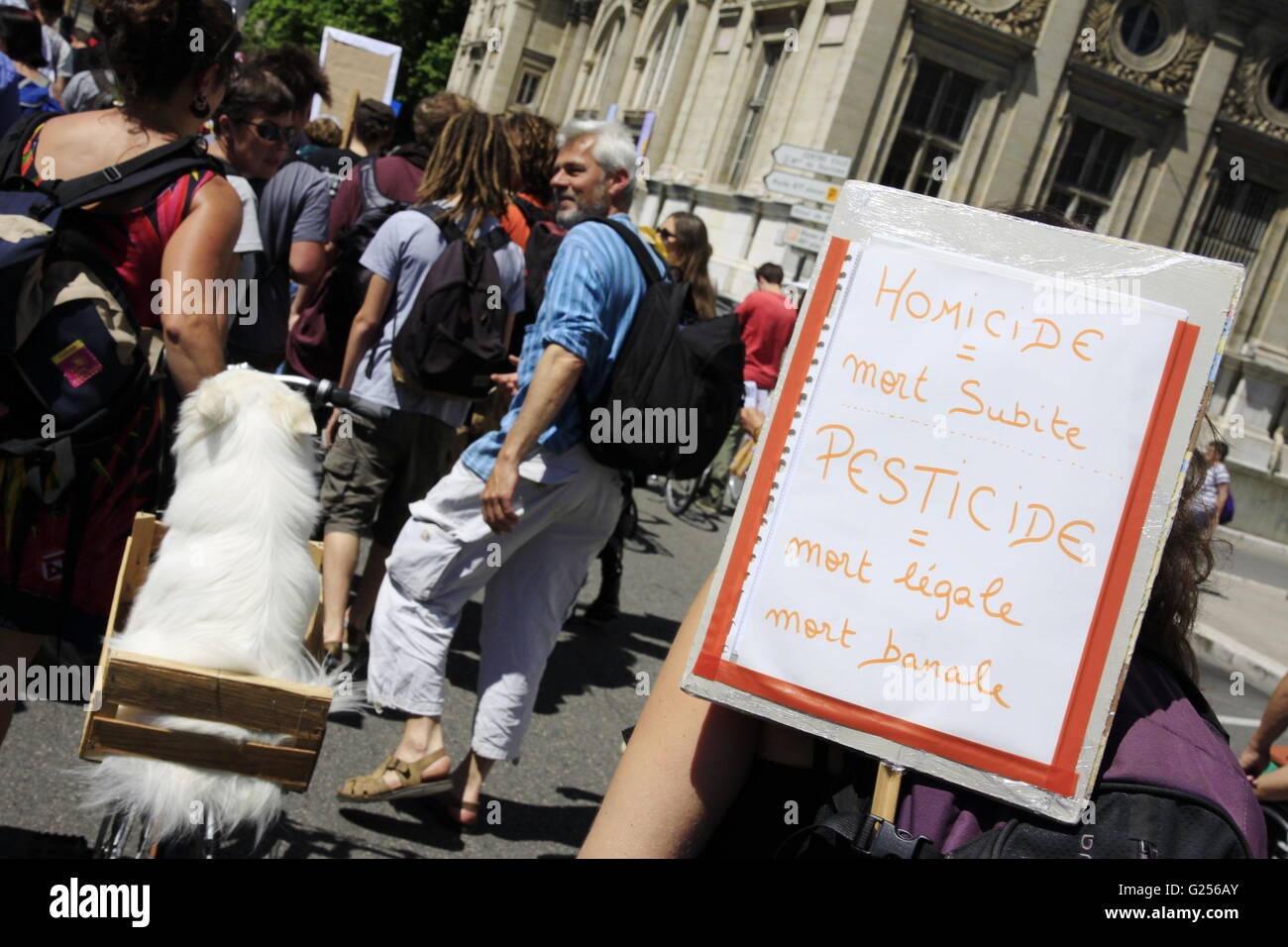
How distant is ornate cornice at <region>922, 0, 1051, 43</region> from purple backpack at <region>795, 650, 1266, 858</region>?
2159 centimetres

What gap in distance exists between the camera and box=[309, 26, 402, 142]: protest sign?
10352 millimetres

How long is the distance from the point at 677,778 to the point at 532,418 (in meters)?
2.01

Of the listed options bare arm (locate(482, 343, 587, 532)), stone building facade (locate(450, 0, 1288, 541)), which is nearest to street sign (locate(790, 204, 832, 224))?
stone building facade (locate(450, 0, 1288, 541))

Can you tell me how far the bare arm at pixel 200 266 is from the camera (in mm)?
2457

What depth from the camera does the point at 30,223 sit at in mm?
2207

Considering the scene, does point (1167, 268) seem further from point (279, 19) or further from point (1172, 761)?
point (279, 19)

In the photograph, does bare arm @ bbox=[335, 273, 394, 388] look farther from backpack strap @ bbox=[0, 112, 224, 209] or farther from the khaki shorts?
backpack strap @ bbox=[0, 112, 224, 209]

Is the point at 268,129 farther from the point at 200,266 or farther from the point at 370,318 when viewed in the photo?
the point at 200,266

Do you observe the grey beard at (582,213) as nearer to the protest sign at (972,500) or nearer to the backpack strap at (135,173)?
the backpack strap at (135,173)

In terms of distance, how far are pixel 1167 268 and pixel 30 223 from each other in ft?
6.88

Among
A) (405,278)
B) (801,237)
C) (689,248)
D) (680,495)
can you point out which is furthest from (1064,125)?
(405,278)

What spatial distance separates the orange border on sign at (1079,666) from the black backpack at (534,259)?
352cm

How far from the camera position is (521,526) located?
3574 mm
